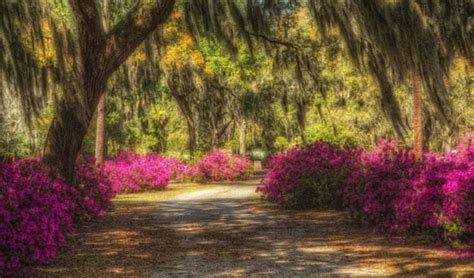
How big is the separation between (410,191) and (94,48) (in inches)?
253

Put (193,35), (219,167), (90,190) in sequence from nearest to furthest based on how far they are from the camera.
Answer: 1. (90,190)
2. (193,35)
3. (219,167)

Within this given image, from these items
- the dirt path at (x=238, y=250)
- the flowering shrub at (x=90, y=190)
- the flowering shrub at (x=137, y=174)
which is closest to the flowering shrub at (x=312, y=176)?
the dirt path at (x=238, y=250)

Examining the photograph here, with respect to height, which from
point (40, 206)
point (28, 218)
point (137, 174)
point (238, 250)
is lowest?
point (238, 250)

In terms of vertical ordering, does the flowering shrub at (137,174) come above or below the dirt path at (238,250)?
above

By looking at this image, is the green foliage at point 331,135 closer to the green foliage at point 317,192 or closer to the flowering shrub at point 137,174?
the flowering shrub at point 137,174

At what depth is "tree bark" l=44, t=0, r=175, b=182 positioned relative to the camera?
11.1 metres

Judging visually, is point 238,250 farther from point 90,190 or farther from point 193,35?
point 193,35

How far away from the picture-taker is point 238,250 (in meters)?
9.27

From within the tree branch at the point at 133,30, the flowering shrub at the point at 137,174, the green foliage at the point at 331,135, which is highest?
the tree branch at the point at 133,30

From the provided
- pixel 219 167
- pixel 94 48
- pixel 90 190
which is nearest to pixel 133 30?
pixel 94 48

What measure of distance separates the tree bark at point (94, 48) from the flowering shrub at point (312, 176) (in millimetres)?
6379

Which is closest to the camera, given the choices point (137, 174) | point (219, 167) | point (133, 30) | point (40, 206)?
point (40, 206)

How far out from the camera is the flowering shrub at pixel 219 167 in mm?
29797

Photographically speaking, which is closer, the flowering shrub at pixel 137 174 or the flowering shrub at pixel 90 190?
the flowering shrub at pixel 90 190
